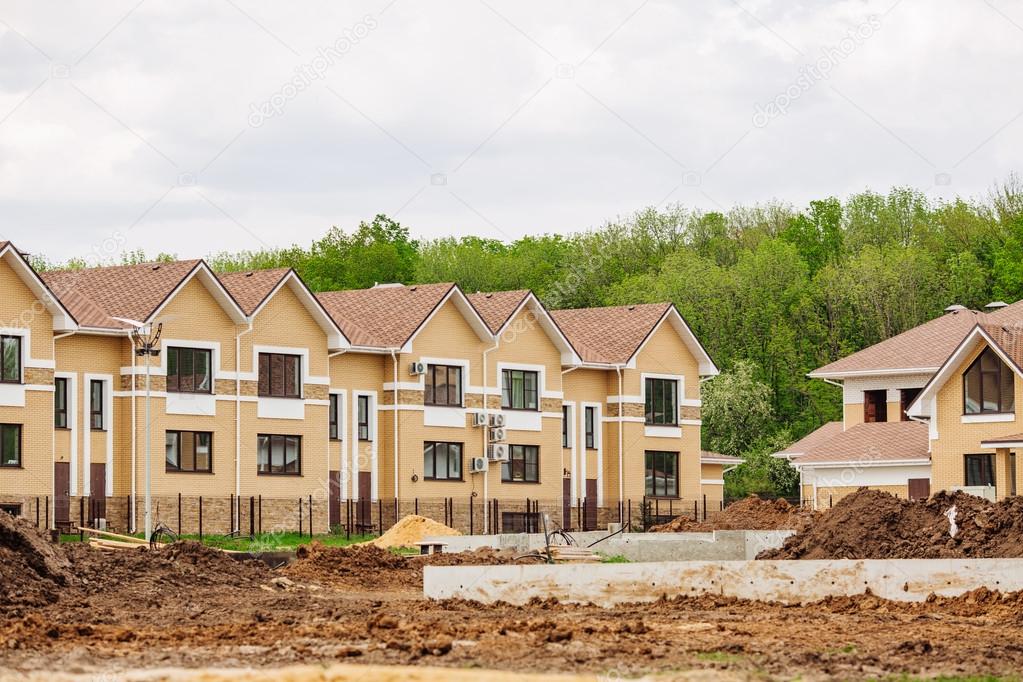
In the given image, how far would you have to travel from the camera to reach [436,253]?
9712cm

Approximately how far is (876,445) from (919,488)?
2.12m

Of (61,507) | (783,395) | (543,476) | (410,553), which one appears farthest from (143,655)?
(783,395)

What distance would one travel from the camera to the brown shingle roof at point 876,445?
53.2m

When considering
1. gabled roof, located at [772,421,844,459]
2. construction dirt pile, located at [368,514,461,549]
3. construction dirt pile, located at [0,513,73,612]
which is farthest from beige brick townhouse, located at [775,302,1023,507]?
construction dirt pile, located at [0,513,73,612]

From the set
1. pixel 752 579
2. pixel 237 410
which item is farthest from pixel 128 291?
pixel 752 579

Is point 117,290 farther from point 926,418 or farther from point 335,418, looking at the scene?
point 926,418

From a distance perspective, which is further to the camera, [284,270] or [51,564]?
[284,270]

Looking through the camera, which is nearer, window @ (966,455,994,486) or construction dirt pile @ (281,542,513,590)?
construction dirt pile @ (281,542,513,590)

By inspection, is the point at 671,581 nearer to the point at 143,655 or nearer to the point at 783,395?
the point at 143,655

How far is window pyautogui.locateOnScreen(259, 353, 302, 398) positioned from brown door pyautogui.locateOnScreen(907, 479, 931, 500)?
18171 mm

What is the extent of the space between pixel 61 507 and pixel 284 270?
9.38 meters

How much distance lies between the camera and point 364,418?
53.7 m

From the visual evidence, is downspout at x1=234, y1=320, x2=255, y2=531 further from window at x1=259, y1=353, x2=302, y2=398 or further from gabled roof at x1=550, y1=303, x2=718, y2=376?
gabled roof at x1=550, y1=303, x2=718, y2=376

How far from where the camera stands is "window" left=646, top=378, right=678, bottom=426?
59753mm
